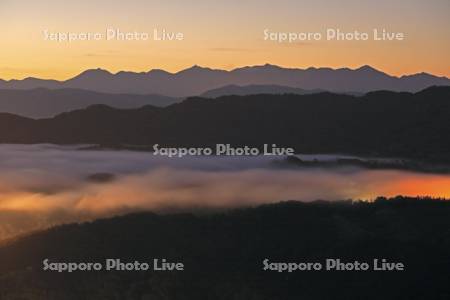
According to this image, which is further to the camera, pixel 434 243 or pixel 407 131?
pixel 407 131

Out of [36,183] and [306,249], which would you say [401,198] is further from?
[36,183]

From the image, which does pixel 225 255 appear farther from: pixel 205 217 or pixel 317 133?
pixel 317 133

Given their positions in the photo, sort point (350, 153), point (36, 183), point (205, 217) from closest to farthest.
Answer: point (205, 217)
point (36, 183)
point (350, 153)

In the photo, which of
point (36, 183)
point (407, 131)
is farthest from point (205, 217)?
point (407, 131)

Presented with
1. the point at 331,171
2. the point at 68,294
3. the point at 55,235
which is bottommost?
the point at 68,294

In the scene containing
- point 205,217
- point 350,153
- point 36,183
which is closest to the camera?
point 205,217

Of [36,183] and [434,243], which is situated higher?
[36,183]
